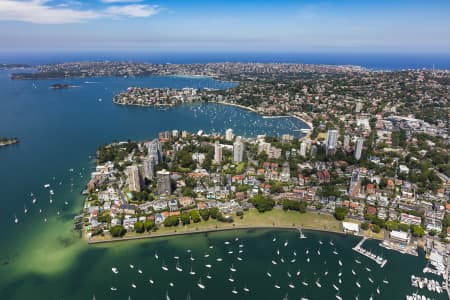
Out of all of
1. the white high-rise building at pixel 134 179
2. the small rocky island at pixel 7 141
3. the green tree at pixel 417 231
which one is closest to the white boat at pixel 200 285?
the white high-rise building at pixel 134 179

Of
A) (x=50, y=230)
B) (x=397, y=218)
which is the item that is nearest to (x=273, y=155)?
(x=397, y=218)

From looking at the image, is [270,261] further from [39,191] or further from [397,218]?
[39,191]

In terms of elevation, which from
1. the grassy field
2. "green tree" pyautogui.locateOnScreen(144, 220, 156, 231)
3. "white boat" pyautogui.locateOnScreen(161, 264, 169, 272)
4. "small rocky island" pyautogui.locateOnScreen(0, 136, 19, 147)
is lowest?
"white boat" pyautogui.locateOnScreen(161, 264, 169, 272)

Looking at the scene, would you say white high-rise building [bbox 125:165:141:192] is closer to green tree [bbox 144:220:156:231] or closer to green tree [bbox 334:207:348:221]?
green tree [bbox 144:220:156:231]

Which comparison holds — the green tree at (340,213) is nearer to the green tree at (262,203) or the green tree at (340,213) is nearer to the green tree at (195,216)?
the green tree at (262,203)

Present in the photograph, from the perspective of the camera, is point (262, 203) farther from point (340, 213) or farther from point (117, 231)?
point (117, 231)

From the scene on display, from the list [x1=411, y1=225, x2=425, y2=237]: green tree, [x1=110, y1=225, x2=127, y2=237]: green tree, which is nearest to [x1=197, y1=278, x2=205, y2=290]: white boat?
[x1=110, y1=225, x2=127, y2=237]: green tree

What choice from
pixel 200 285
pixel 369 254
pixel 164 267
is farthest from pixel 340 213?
pixel 164 267

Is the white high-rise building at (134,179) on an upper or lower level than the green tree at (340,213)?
upper
